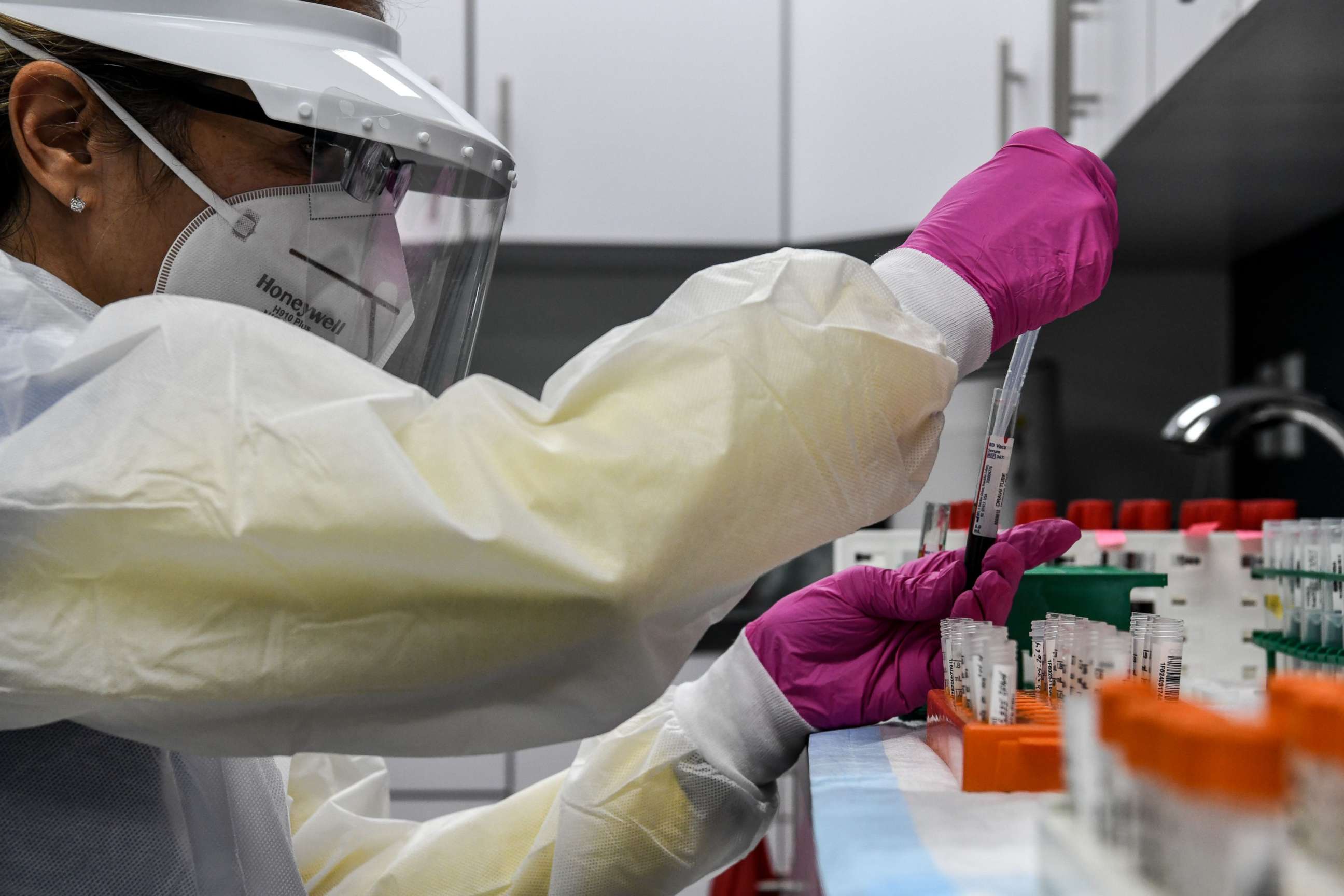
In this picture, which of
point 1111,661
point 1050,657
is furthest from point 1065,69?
point 1111,661

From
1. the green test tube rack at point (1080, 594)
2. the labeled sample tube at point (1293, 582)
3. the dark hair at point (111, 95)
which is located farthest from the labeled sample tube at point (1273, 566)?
the dark hair at point (111, 95)

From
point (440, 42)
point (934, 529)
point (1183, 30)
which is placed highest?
point (440, 42)

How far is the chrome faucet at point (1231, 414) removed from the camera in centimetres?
131

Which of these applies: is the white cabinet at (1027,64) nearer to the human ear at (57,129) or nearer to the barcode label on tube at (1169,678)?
the barcode label on tube at (1169,678)

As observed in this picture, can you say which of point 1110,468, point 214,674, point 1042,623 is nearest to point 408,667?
point 214,674

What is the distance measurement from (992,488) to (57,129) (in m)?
0.72

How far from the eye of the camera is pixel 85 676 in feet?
1.90

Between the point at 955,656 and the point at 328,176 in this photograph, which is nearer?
the point at 955,656

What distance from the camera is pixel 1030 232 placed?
75 cm

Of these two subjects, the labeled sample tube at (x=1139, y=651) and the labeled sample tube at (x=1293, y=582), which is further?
the labeled sample tube at (x=1293, y=582)

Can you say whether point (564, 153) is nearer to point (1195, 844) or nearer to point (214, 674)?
point (214, 674)

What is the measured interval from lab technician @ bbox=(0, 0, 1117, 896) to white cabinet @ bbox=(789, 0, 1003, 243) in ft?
4.40

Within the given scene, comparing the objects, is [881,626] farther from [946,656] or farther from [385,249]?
[385,249]

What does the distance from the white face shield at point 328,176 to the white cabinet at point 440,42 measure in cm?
141
